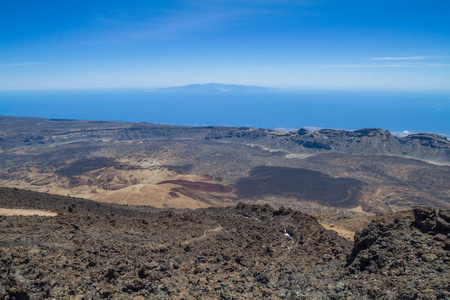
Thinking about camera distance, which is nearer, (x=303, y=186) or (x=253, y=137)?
(x=303, y=186)

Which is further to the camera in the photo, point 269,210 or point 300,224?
point 269,210

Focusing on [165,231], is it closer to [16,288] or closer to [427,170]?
[16,288]

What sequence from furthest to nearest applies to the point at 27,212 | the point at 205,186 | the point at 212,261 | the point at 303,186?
the point at 303,186, the point at 205,186, the point at 27,212, the point at 212,261

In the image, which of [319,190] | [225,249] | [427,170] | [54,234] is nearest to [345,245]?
[225,249]

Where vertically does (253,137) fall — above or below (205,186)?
above

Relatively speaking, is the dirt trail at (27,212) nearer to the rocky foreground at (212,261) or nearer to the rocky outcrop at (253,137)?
the rocky foreground at (212,261)

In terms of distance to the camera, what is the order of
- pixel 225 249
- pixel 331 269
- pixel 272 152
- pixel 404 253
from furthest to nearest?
pixel 272 152
pixel 225 249
pixel 331 269
pixel 404 253

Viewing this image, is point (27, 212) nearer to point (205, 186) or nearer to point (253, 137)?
point (205, 186)

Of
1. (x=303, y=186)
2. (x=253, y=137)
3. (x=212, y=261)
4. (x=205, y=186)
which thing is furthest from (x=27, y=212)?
(x=253, y=137)

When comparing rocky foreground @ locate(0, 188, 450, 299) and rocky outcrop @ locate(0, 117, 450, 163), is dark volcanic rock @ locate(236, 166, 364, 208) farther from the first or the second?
rocky foreground @ locate(0, 188, 450, 299)
